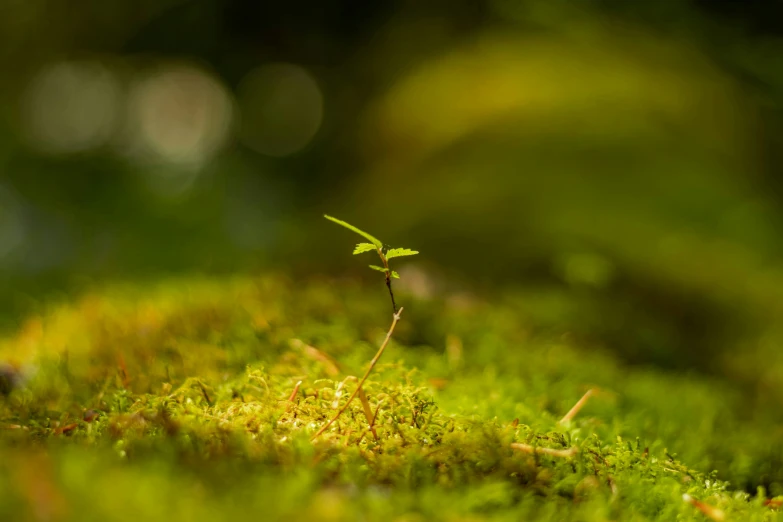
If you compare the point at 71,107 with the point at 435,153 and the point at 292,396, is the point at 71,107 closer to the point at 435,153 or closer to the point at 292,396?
the point at 435,153

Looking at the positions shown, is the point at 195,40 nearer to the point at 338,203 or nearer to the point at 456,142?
the point at 338,203

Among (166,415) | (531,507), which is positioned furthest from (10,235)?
(531,507)

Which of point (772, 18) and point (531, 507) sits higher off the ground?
point (772, 18)

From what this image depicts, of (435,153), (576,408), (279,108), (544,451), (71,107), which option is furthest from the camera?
(71,107)

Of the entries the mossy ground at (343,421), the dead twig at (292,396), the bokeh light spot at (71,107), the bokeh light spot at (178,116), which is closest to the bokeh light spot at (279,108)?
the bokeh light spot at (178,116)

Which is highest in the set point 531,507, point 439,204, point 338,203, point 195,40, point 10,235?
point 195,40

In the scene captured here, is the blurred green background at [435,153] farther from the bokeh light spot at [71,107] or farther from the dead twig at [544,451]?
the dead twig at [544,451]

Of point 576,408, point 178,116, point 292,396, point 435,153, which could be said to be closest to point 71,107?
point 178,116
